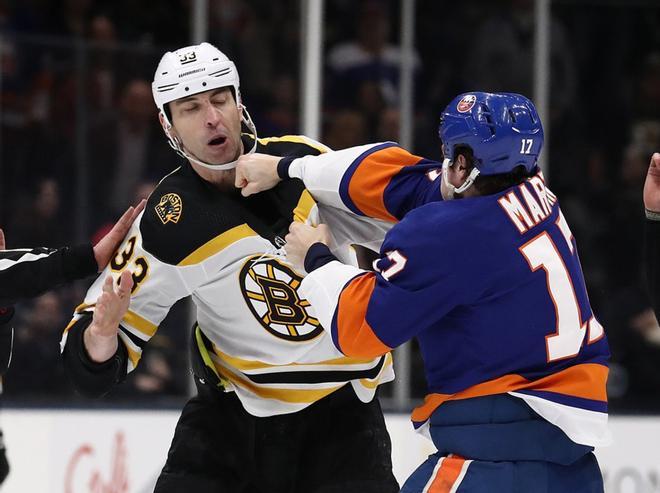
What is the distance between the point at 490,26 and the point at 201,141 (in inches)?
132

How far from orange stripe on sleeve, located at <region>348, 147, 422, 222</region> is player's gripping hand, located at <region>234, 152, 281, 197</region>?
0.19 meters

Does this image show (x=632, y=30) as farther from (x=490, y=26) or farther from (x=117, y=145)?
(x=117, y=145)

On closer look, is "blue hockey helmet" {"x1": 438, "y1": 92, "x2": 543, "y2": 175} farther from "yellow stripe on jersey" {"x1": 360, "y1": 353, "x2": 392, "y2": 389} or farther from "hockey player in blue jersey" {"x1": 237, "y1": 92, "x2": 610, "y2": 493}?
"yellow stripe on jersey" {"x1": 360, "y1": 353, "x2": 392, "y2": 389}

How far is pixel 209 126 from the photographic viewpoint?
2920 millimetres

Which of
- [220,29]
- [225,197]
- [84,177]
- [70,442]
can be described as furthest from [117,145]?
[225,197]

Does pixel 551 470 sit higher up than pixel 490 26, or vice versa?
pixel 490 26

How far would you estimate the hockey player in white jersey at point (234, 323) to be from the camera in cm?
289

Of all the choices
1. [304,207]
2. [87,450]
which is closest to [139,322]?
[304,207]

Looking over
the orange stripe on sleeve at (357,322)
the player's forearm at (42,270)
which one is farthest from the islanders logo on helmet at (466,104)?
the player's forearm at (42,270)

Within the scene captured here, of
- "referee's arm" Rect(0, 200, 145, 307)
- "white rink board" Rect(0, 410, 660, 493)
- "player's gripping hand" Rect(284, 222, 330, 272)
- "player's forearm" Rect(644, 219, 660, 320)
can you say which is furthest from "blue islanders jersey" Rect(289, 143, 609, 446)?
"white rink board" Rect(0, 410, 660, 493)

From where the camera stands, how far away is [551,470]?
7.92 feet

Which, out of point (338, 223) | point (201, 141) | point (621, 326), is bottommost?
point (621, 326)

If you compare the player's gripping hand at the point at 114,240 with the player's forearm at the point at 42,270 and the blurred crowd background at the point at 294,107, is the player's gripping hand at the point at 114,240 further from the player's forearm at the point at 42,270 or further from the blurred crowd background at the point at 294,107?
the blurred crowd background at the point at 294,107

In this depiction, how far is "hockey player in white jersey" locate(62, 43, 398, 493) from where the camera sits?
2.89 m
